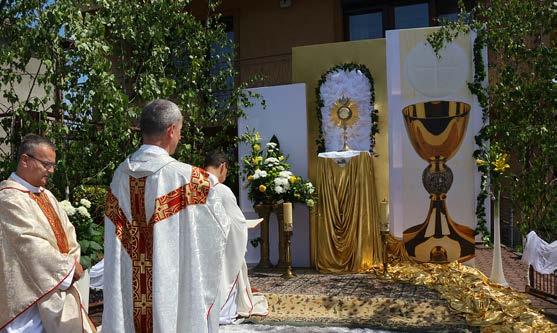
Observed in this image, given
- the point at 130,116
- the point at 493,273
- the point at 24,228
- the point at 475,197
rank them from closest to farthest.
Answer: the point at 24,228 < the point at 130,116 < the point at 493,273 < the point at 475,197

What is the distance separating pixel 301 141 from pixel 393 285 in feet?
9.75

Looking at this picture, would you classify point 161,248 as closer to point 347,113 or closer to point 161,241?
point 161,241

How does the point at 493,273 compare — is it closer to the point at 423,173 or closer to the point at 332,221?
the point at 423,173

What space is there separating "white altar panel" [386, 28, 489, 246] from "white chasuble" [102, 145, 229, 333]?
569 cm

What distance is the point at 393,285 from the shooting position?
23.1ft

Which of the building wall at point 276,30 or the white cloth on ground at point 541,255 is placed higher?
the building wall at point 276,30

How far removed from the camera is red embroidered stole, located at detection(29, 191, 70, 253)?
11.6 feet

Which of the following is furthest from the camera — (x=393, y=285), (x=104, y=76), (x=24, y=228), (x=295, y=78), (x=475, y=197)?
(x=295, y=78)

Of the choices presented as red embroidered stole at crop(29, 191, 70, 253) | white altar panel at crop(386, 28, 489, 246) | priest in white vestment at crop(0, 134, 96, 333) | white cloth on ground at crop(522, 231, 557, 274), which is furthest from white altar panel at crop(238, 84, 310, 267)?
priest in white vestment at crop(0, 134, 96, 333)

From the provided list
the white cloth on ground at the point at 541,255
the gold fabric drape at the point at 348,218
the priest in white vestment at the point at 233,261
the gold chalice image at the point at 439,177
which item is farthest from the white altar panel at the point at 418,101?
the priest in white vestment at the point at 233,261

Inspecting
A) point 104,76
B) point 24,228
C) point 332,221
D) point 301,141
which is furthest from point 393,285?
point 24,228

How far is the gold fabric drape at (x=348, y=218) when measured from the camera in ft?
27.6

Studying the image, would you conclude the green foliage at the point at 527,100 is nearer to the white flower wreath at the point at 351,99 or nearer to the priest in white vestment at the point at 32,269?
the white flower wreath at the point at 351,99

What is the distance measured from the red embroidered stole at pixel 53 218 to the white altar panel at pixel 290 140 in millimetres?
5464
